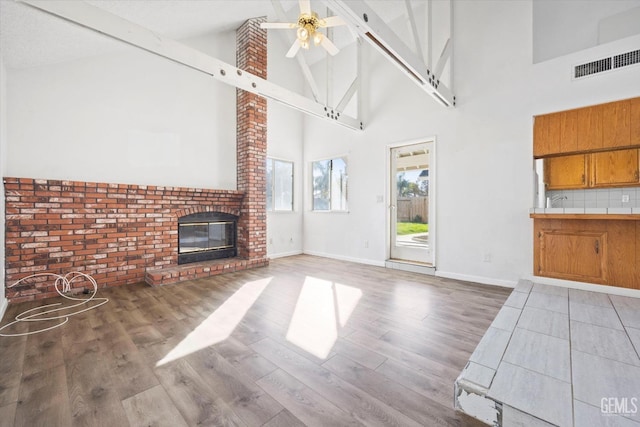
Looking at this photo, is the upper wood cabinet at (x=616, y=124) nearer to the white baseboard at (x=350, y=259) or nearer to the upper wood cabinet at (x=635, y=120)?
the upper wood cabinet at (x=635, y=120)

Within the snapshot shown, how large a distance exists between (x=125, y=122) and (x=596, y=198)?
668cm

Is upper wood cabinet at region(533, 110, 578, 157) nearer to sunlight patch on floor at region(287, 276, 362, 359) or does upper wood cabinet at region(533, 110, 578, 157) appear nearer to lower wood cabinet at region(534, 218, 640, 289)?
lower wood cabinet at region(534, 218, 640, 289)

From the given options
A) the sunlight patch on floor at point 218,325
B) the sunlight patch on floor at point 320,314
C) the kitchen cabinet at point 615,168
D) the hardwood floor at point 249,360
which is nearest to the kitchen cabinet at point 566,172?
the kitchen cabinet at point 615,168

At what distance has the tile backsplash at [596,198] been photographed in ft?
10.7

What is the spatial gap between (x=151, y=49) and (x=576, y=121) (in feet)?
15.5

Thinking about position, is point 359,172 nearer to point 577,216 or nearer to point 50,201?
point 577,216

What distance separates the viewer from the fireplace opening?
4.53m

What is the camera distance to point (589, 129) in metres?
3.12

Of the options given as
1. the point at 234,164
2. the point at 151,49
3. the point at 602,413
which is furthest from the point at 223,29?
the point at 602,413

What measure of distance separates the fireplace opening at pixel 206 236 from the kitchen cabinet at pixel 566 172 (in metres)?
5.11

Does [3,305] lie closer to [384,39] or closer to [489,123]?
[384,39]

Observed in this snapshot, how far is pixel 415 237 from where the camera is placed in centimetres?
496

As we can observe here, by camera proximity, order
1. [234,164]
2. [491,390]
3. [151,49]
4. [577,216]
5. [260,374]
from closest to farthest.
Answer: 1. [491,390]
2. [260,374]
3. [151,49]
4. [577,216]
5. [234,164]

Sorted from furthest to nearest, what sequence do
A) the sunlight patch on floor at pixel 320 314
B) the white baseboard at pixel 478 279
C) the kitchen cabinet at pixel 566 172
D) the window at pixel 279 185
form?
the window at pixel 279 185 < the white baseboard at pixel 478 279 < the kitchen cabinet at pixel 566 172 < the sunlight patch on floor at pixel 320 314
